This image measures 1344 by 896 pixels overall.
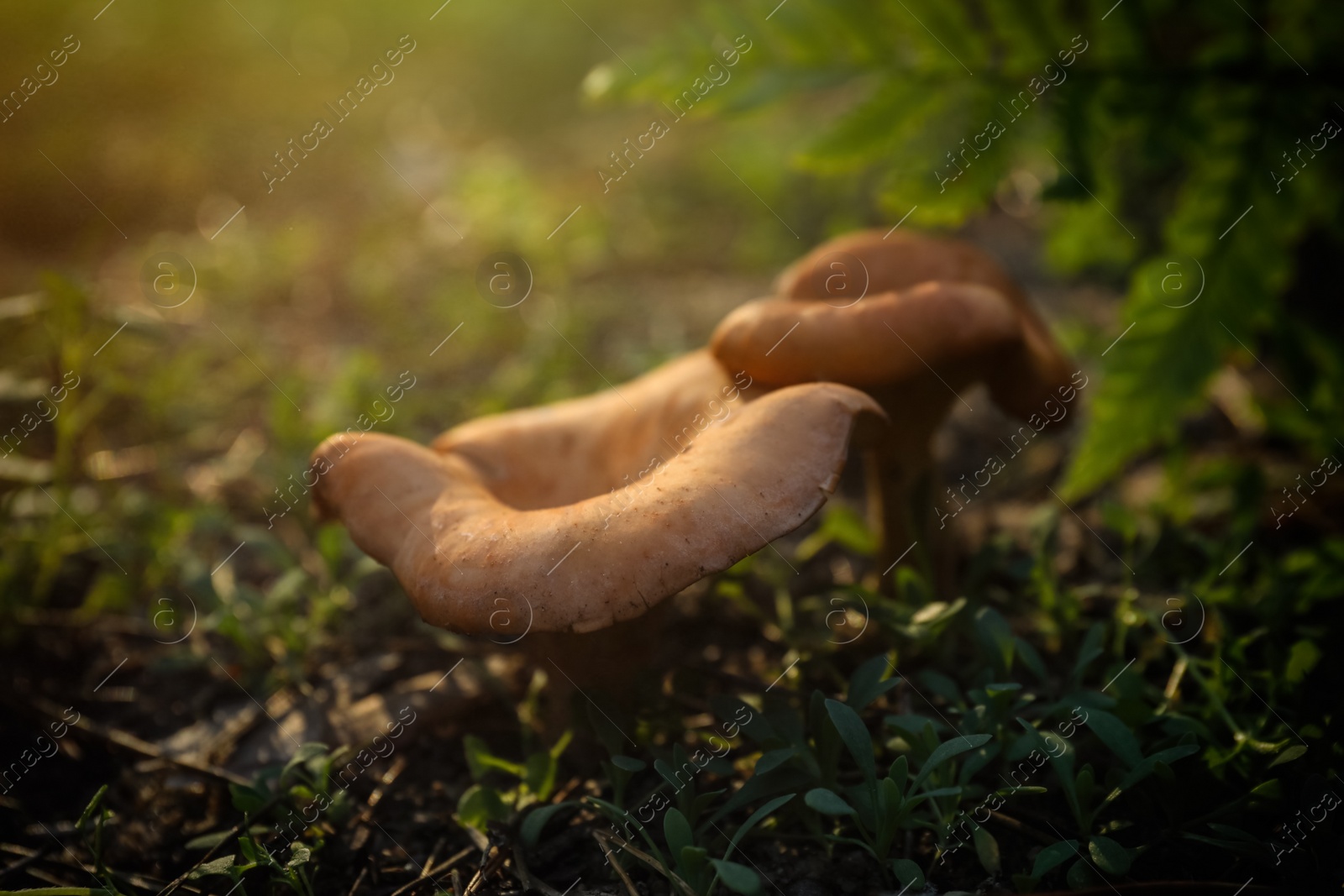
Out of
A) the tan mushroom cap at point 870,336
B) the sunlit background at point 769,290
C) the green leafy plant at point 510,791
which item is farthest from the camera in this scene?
the sunlit background at point 769,290

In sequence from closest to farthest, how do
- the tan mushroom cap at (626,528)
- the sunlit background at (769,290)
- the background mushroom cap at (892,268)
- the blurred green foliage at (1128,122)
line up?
1. the tan mushroom cap at (626,528)
2. the background mushroom cap at (892,268)
3. the sunlit background at (769,290)
4. the blurred green foliage at (1128,122)

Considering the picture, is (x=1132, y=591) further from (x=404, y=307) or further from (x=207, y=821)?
(x=404, y=307)

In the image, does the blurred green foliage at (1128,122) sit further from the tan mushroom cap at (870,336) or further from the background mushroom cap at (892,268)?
the tan mushroom cap at (870,336)

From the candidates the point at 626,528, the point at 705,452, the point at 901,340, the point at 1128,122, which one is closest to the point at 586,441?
the point at 705,452

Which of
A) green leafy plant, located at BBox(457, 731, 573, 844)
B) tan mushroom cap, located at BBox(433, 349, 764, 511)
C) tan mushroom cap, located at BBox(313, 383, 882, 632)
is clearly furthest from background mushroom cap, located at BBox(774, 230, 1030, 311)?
green leafy plant, located at BBox(457, 731, 573, 844)

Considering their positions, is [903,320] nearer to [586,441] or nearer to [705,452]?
[705,452]

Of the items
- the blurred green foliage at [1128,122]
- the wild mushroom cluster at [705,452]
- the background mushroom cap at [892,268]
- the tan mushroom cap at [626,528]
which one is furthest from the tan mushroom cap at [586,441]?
the blurred green foliage at [1128,122]

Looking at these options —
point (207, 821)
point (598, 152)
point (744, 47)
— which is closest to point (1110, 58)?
point (744, 47)
